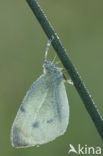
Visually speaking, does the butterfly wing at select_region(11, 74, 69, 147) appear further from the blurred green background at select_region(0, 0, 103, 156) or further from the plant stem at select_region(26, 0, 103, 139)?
the blurred green background at select_region(0, 0, 103, 156)

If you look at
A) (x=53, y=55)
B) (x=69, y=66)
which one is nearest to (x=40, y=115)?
(x=69, y=66)

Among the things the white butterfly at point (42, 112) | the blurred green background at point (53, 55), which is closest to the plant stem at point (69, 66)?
the white butterfly at point (42, 112)

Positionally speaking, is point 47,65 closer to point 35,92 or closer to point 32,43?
point 35,92

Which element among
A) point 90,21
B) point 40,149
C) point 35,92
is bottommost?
point 40,149

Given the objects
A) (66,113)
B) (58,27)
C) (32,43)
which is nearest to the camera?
(66,113)

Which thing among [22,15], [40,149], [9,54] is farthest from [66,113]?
[22,15]

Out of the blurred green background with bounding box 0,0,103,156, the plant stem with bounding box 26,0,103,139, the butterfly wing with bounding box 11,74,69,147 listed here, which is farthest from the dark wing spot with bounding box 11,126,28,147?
the blurred green background with bounding box 0,0,103,156
